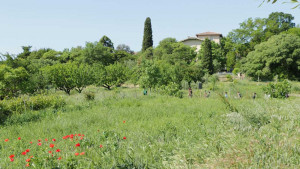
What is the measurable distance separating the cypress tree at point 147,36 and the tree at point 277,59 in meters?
24.4

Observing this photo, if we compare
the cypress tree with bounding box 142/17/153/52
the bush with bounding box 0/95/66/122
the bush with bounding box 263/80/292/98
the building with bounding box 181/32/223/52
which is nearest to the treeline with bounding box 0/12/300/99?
the cypress tree with bounding box 142/17/153/52

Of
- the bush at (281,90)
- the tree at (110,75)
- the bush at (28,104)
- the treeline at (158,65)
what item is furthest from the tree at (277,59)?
the bush at (28,104)

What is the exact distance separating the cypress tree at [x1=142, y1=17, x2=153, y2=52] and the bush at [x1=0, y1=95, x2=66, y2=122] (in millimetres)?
39872

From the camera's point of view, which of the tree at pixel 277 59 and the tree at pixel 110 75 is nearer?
the tree at pixel 110 75

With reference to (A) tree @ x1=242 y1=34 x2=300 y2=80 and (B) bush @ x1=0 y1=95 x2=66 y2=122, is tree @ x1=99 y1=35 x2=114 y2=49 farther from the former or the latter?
(B) bush @ x1=0 y1=95 x2=66 y2=122

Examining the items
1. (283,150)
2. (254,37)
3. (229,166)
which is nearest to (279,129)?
(283,150)

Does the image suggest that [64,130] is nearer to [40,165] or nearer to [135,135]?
[135,135]

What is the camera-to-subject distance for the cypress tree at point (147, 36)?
50.8 meters

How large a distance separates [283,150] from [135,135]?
10.2 feet

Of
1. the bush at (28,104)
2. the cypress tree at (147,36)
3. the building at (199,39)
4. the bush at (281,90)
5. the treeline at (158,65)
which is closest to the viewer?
the bush at (28,104)

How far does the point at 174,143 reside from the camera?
4.19m

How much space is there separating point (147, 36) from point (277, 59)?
96.9ft

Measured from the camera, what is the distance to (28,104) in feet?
37.9

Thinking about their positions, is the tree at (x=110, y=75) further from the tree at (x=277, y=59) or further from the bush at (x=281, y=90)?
the tree at (x=277, y=59)
